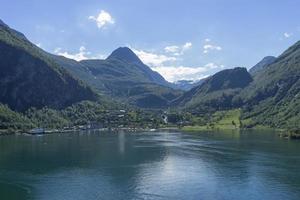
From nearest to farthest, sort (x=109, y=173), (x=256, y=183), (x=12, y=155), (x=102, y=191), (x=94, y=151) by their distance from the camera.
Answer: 1. (x=102, y=191)
2. (x=256, y=183)
3. (x=109, y=173)
4. (x=12, y=155)
5. (x=94, y=151)

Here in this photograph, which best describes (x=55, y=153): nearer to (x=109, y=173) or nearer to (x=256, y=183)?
(x=109, y=173)

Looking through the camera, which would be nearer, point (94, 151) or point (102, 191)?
point (102, 191)

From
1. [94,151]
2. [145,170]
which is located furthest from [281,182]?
[94,151]

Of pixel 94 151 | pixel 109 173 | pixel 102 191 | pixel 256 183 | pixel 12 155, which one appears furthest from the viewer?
pixel 94 151

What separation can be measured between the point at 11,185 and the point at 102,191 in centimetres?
2312

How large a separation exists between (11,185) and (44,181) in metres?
8.85

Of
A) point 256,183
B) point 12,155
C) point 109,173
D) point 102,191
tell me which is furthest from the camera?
point 12,155

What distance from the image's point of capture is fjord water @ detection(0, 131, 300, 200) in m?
108

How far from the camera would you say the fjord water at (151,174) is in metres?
108

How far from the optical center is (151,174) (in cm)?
13438

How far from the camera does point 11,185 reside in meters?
118

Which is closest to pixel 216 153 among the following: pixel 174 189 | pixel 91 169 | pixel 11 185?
pixel 91 169

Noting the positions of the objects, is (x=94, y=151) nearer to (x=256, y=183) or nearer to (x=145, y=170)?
(x=145, y=170)

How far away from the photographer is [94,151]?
7712 inches
